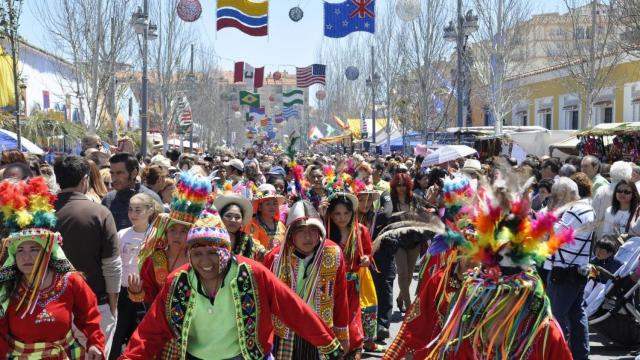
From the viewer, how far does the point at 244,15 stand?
23.7 meters

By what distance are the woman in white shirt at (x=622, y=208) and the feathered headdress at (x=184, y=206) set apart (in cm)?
514

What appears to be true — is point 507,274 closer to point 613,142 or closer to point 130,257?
point 130,257

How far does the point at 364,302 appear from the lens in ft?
25.8

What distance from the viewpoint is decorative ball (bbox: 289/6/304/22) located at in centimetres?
2759

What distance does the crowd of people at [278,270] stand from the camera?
4.04 m

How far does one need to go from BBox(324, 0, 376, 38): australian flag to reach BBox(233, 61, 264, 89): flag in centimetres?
2432

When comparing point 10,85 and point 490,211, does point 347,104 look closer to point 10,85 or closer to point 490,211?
point 10,85

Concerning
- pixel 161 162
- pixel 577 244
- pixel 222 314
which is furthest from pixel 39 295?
pixel 161 162

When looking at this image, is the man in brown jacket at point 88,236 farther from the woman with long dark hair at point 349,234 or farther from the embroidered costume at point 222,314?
the woman with long dark hair at point 349,234

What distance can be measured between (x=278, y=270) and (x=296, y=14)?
22661mm

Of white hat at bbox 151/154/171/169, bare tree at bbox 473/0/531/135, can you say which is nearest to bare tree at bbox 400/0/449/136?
bare tree at bbox 473/0/531/135

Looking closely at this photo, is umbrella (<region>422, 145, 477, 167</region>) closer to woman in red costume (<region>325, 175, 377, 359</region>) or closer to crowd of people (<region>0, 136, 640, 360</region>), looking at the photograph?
crowd of people (<region>0, 136, 640, 360</region>)

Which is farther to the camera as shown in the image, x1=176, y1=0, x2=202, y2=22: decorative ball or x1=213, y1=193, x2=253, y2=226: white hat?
x1=176, y1=0, x2=202, y2=22: decorative ball

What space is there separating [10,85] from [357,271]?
957 inches
